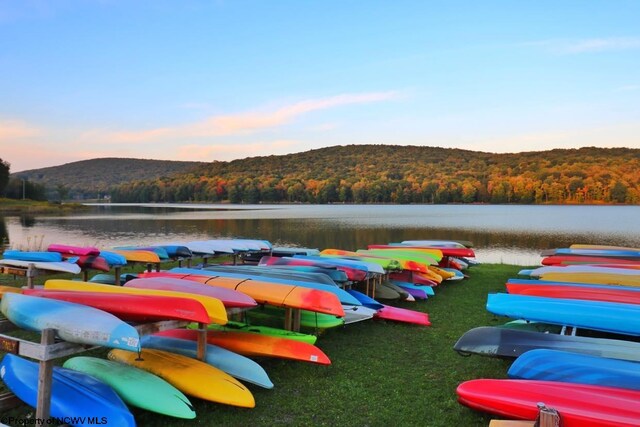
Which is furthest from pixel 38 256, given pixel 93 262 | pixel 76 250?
pixel 93 262

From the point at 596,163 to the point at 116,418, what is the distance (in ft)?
321

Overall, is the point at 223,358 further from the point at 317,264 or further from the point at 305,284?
the point at 317,264

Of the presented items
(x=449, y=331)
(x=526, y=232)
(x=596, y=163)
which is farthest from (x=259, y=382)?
(x=596, y=163)

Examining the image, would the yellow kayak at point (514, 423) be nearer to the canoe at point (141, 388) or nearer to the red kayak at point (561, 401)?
the red kayak at point (561, 401)

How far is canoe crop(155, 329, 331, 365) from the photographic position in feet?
16.0

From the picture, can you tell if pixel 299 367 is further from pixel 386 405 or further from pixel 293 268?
pixel 293 268

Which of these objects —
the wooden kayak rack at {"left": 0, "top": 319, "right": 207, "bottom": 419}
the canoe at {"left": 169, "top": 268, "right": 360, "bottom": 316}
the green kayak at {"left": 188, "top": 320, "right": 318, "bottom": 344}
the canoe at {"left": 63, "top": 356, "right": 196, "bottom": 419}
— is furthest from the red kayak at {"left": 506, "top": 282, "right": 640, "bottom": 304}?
the wooden kayak rack at {"left": 0, "top": 319, "right": 207, "bottom": 419}

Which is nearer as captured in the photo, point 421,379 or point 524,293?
point 421,379

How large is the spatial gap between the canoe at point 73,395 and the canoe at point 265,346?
134cm

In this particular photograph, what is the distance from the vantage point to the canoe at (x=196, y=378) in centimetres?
398

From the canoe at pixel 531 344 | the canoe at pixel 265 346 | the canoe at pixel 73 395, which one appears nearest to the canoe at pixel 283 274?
the canoe at pixel 265 346

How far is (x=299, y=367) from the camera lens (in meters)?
5.17

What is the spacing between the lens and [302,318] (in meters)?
6.45

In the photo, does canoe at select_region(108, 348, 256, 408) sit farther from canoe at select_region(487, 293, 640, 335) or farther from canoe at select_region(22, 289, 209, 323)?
canoe at select_region(487, 293, 640, 335)
